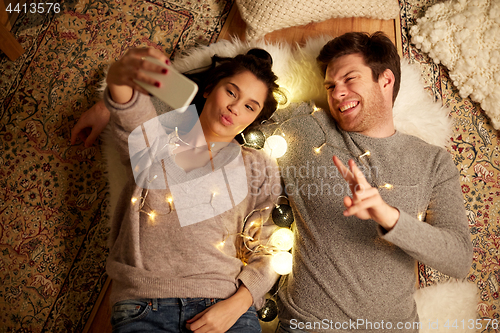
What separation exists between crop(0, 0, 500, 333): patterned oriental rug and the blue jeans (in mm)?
435

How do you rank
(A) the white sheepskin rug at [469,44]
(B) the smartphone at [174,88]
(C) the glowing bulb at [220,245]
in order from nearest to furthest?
(B) the smartphone at [174,88]
(C) the glowing bulb at [220,245]
(A) the white sheepskin rug at [469,44]

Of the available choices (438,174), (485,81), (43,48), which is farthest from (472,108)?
(43,48)

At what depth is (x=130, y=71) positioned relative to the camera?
91 centimetres

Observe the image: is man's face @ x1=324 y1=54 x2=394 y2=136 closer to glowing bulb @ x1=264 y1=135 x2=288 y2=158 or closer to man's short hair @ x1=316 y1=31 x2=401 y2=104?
man's short hair @ x1=316 y1=31 x2=401 y2=104

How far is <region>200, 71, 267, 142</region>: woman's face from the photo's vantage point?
4.03ft

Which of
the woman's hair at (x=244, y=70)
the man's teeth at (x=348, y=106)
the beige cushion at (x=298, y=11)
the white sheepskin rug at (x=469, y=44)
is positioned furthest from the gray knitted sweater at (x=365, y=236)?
the beige cushion at (x=298, y=11)

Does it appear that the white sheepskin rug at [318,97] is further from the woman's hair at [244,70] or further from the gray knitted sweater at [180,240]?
the gray knitted sweater at [180,240]

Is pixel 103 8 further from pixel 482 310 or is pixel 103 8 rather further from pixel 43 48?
pixel 482 310

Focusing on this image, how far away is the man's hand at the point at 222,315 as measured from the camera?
3.77 ft

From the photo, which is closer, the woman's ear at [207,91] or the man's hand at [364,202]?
the man's hand at [364,202]

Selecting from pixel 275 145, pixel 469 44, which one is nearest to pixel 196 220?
pixel 275 145

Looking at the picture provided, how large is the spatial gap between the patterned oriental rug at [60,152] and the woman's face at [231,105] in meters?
0.56

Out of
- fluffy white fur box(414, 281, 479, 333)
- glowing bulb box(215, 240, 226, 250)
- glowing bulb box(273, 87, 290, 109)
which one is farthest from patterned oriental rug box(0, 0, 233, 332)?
fluffy white fur box(414, 281, 479, 333)

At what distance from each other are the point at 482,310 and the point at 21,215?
88.4 inches
